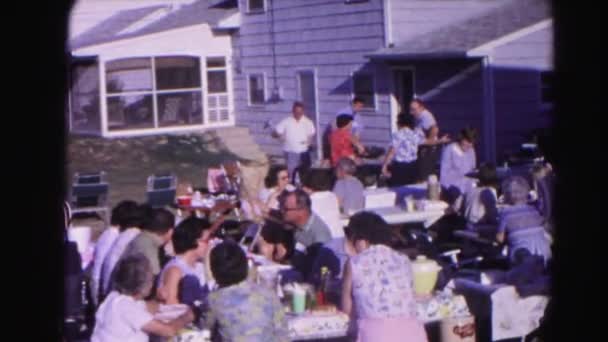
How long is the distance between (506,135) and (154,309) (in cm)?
1115

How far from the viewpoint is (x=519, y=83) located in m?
16.8

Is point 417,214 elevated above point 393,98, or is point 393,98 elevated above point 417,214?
point 393,98

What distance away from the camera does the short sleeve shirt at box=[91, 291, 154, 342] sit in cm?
593

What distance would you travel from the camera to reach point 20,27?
1087 cm


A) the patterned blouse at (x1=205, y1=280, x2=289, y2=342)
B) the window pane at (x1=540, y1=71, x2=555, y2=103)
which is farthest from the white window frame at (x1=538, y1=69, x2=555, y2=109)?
the patterned blouse at (x1=205, y1=280, x2=289, y2=342)

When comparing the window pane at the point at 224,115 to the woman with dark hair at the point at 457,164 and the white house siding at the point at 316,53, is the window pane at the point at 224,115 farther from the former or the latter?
the woman with dark hair at the point at 457,164

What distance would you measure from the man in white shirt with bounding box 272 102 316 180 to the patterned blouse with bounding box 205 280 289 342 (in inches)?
419

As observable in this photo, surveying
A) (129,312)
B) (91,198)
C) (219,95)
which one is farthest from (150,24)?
(129,312)

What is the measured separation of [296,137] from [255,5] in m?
7.33

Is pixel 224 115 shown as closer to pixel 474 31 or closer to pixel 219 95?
pixel 219 95

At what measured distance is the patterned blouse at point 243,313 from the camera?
18.9 ft

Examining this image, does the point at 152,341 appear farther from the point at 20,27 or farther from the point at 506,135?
the point at 506,135

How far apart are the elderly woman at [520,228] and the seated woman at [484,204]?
138 centimetres

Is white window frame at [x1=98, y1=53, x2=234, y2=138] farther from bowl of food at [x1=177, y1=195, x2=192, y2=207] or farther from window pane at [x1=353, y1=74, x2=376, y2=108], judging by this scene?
bowl of food at [x1=177, y1=195, x2=192, y2=207]
